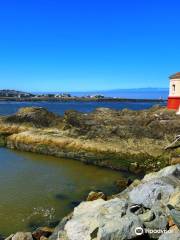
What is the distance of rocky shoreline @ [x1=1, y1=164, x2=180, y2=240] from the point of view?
34.6 feet

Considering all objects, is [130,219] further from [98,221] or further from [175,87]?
[175,87]

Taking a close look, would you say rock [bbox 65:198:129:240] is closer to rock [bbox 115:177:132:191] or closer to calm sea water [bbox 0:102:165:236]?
calm sea water [bbox 0:102:165:236]

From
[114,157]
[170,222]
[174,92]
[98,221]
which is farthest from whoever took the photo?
[174,92]

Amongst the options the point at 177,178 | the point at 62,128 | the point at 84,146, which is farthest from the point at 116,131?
the point at 177,178

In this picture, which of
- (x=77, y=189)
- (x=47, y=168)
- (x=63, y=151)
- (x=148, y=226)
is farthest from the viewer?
(x=63, y=151)

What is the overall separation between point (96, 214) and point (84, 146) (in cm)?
1601

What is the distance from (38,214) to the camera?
54.1 ft

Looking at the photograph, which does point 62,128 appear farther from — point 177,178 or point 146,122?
point 177,178

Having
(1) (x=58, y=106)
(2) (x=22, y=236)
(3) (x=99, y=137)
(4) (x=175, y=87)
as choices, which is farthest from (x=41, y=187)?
(1) (x=58, y=106)

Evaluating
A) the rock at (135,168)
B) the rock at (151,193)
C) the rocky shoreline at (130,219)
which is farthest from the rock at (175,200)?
the rock at (135,168)

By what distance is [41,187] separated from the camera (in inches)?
811

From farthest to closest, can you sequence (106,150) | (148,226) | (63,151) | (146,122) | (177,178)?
(146,122)
(63,151)
(106,150)
(177,178)
(148,226)

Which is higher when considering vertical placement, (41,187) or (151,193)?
(151,193)

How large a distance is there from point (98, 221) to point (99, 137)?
18.0 meters
